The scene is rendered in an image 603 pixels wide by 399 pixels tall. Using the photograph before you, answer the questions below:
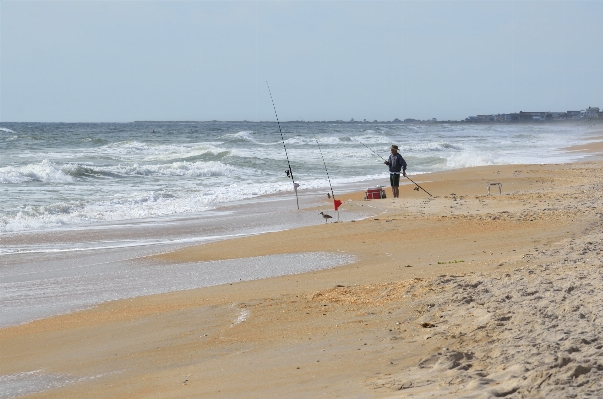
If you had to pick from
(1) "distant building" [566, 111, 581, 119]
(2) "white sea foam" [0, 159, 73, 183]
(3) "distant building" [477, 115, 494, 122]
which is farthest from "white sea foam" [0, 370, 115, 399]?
(3) "distant building" [477, 115, 494, 122]

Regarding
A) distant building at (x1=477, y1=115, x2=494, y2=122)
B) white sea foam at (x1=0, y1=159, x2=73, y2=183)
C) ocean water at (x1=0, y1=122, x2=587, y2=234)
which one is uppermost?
distant building at (x1=477, y1=115, x2=494, y2=122)

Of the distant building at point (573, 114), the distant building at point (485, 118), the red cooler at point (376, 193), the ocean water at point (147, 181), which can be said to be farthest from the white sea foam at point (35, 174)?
the distant building at point (485, 118)

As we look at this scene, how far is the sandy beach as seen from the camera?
3.91 metres

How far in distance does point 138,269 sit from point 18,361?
3522 mm

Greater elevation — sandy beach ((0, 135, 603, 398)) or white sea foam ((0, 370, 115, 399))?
sandy beach ((0, 135, 603, 398))

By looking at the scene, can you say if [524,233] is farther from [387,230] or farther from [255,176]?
[255,176]

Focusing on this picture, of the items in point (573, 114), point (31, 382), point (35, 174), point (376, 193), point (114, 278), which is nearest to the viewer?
point (31, 382)

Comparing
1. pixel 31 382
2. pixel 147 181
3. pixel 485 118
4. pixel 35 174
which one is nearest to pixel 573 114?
pixel 485 118

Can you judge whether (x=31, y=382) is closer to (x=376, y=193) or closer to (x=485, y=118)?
(x=376, y=193)

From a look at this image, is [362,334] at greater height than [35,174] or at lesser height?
greater

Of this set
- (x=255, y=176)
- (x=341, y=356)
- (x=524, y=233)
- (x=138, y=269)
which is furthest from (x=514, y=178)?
(x=341, y=356)

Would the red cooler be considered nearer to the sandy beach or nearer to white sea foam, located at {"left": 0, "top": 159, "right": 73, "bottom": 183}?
the sandy beach

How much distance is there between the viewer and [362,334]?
16.3 ft

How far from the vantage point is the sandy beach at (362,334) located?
12.8 feet
